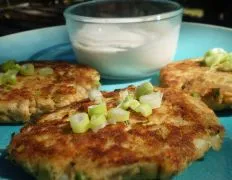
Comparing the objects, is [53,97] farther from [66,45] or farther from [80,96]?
[66,45]

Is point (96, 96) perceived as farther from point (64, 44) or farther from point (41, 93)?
point (64, 44)

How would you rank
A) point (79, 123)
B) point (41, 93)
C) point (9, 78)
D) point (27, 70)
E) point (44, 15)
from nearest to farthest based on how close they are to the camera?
point (79, 123) → point (41, 93) → point (9, 78) → point (27, 70) → point (44, 15)

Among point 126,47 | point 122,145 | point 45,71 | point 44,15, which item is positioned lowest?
point 44,15

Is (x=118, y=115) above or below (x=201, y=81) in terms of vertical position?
above

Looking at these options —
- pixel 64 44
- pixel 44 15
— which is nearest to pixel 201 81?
pixel 64 44

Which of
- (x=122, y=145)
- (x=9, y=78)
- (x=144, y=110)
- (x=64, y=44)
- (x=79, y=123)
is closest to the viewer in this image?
(x=122, y=145)

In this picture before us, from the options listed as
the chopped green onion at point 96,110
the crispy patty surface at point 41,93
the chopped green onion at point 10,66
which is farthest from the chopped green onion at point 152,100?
the chopped green onion at point 10,66

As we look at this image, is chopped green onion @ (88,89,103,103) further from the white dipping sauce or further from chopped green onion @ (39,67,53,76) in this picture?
the white dipping sauce

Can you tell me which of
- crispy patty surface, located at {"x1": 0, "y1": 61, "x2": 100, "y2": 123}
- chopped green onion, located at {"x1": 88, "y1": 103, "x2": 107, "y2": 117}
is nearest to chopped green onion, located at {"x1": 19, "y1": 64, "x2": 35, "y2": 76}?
crispy patty surface, located at {"x1": 0, "y1": 61, "x2": 100, "y2": 123}
